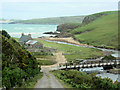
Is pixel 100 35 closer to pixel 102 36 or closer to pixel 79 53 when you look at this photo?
pixel 102 36

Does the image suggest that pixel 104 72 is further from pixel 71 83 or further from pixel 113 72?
pixel 71 83

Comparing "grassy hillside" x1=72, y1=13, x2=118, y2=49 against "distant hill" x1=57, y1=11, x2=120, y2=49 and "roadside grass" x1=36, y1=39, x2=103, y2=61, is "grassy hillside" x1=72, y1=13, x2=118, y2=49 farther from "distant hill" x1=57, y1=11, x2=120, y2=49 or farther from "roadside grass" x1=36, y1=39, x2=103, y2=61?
"roadside grass" x1=36, y1=39, x2=103, y2=61

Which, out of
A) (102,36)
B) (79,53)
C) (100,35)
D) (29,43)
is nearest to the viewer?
(79,53)

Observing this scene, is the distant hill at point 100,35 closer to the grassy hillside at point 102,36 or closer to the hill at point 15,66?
the grassy hillside at point 102,36

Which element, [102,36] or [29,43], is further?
[102,36]

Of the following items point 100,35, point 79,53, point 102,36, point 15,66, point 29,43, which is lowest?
point 102,36

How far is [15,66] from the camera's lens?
2680 centimetres

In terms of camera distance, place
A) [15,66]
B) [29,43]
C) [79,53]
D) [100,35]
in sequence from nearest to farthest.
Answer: [15,66] → [79,53] → [29,43] → [100,35]

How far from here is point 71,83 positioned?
1001 inches

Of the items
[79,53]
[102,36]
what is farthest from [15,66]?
[102,36]

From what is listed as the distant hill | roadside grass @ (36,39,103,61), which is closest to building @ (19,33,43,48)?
roadside grass @ (36,39,103,61)

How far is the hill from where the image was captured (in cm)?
2388

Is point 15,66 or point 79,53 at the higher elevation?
point 15,66

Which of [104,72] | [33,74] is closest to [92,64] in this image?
[104,72]
